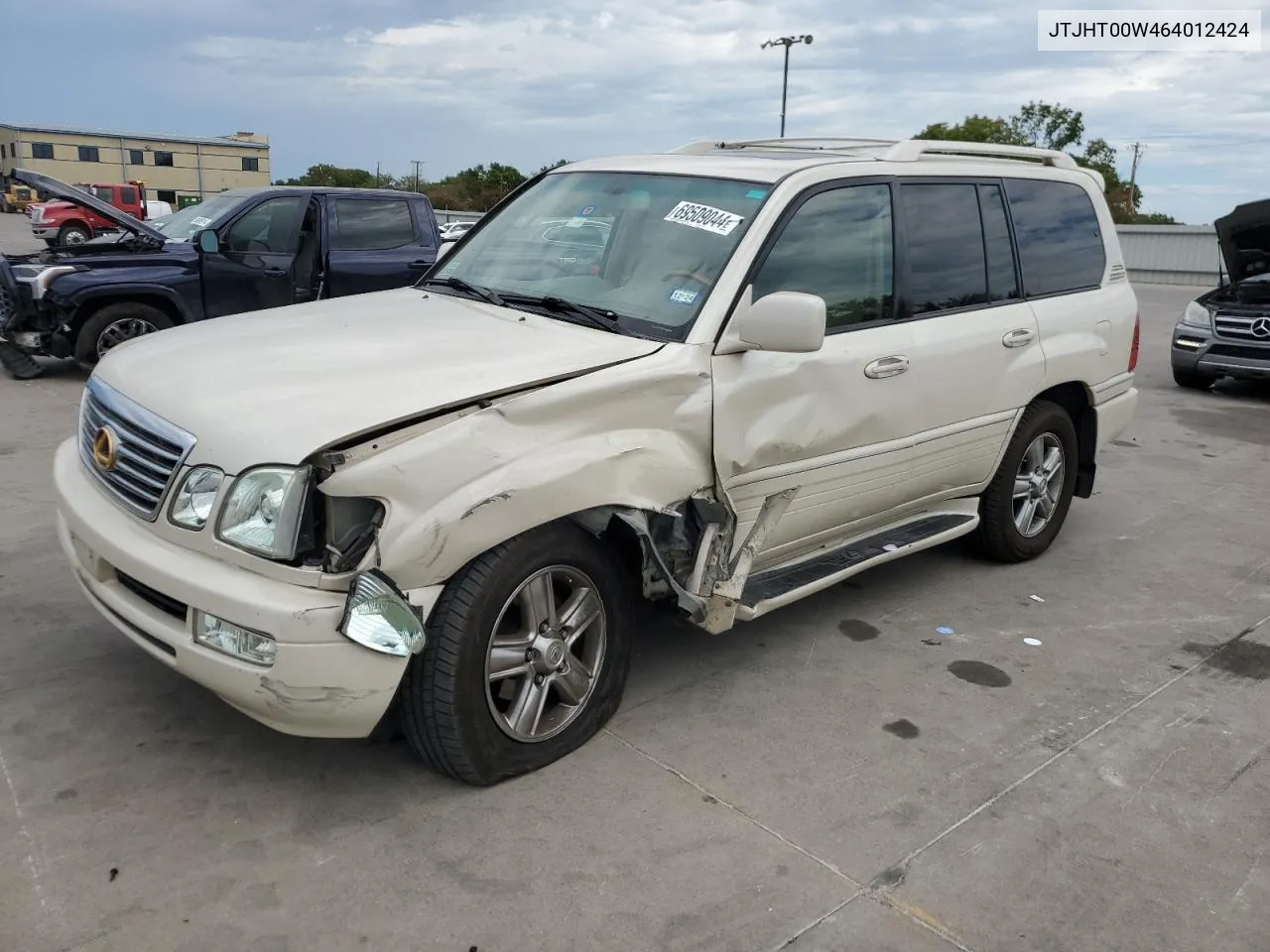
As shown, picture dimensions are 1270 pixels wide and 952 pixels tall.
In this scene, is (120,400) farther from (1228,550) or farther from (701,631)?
(1228,550)

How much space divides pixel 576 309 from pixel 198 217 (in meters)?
7.57

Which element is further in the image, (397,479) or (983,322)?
(983,322)

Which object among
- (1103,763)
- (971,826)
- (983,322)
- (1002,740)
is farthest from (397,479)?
(983,322)

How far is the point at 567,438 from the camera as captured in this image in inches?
123

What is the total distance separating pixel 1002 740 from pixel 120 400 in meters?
3.12

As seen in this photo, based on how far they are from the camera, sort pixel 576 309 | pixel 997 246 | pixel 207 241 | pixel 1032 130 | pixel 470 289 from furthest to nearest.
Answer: pixel 1032 130 → pixel 207 241 → pixel 997 246 → pixel 470 289 → pixel 576 309

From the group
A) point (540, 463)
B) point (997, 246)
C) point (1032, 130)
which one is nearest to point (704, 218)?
point (540, 463)

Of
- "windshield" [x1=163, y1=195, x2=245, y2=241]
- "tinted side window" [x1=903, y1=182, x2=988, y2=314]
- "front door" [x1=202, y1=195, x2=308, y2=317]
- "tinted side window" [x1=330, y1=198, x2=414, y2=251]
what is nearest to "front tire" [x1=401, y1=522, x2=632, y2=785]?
"tinted side window" [x1=903, y1=182, x2=988, y2=314]

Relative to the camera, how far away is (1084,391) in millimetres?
5422

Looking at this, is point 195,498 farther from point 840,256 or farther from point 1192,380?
point 1192,380

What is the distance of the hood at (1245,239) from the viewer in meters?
9.26

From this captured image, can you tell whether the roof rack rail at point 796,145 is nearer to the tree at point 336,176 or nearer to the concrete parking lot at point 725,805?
the concrete parking lot at point 725,805

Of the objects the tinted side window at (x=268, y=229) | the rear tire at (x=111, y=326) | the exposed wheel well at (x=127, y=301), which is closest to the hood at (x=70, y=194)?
the exposed wheel well at (x=127, y=301)

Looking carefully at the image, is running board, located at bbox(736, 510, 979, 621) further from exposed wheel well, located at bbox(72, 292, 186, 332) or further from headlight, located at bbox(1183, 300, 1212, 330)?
headlight, located at bbox(1183, 300, 1212, 330)
